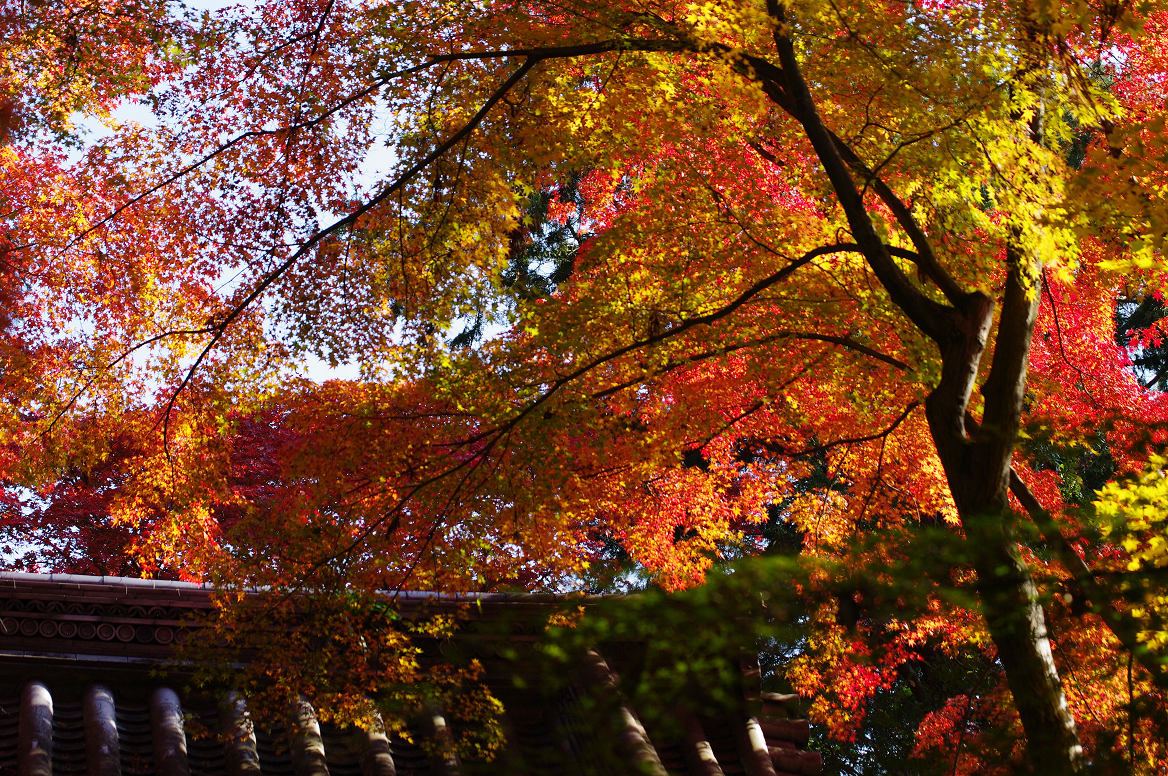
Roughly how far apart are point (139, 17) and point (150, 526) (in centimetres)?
854

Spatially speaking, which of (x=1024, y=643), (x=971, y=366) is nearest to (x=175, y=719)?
(x=1024, y=643)

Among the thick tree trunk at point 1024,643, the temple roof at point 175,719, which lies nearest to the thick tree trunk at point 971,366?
the thick tree trunk at point 1024,643

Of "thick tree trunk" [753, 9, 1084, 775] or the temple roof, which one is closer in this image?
"thick tree trunk" [753, 9, 1084, 775]

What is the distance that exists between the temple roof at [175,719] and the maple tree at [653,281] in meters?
0.77

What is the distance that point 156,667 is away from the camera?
6.13 metres

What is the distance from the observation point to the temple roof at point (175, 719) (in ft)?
18.2

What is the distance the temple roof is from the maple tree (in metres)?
0.77

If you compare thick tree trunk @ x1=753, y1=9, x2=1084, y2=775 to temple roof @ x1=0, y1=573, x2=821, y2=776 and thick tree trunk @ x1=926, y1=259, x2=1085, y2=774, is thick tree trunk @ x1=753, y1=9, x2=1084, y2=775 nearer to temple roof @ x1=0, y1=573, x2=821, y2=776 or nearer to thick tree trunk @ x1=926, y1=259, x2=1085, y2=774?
thick tree trunk @ x1=926, y1=259, x2=1085, y2=774

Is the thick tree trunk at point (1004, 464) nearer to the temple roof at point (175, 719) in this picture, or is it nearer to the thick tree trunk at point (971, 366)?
the thick tree trunk at point (971, 366)

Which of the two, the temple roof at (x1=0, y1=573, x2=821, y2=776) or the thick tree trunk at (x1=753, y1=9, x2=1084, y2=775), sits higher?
the thick tree trunk at (x1=753, y1=9, x2=1084, y2=775)

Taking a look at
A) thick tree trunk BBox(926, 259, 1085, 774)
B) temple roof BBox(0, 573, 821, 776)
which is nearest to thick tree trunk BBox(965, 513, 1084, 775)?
thick tree trunk BBox(926, 259, 1085, 774)

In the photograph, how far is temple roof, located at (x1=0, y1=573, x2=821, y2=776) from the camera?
554 cm

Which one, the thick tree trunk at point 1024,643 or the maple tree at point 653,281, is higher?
the maple tree at point 653,281

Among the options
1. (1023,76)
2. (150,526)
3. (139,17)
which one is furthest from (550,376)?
(150,526)
